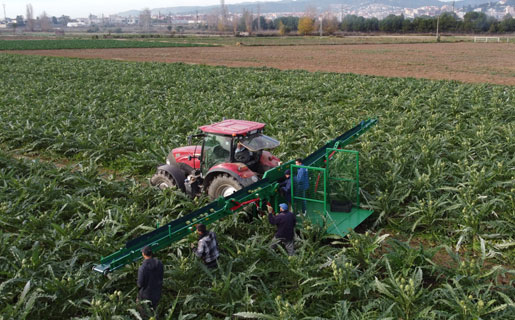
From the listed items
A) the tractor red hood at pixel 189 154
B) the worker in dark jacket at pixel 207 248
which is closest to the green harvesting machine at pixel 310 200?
the worker in dark jacket at pixel 207 248

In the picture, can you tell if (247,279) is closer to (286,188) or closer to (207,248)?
(207,248)

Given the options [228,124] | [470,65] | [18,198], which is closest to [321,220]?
[228,124]

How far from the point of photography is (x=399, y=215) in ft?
28.6

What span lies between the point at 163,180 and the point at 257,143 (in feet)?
7.76

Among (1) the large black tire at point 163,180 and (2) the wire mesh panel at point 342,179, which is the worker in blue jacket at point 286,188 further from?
(1) the large black tire at point 163,180

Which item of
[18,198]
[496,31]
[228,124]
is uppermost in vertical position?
[496,31]

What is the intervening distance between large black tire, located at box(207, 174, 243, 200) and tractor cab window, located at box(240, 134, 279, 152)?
733mm

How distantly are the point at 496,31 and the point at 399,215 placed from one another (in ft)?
386

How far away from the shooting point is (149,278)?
18.0 ft

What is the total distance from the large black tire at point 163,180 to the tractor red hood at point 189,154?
0.51 meters

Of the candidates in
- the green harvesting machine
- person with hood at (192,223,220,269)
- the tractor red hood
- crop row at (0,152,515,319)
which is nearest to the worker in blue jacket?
the green harvesting machine

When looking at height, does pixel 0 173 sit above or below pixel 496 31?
below

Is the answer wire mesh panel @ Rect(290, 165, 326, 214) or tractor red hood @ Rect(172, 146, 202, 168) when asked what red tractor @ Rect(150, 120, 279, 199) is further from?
wire mesh panel @ Rect(290, 165, 326, 214)

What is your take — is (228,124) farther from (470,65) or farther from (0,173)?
(470,65)
